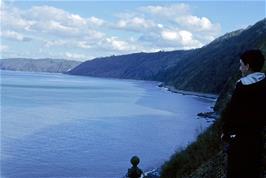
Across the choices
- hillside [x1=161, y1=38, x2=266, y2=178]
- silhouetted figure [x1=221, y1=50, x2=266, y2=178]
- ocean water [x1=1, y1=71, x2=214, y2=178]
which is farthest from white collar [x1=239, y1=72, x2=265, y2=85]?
ocean water [x1=1, y1=71, x2=214, y2=178]

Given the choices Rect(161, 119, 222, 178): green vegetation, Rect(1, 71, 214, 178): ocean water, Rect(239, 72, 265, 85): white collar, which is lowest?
Rect(1, 71, 214, 178): ocean water

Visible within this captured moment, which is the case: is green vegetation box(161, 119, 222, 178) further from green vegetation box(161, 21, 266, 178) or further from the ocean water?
the ocean water

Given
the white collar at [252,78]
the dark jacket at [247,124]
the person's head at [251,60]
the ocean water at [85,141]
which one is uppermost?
the person's head at [251,60]

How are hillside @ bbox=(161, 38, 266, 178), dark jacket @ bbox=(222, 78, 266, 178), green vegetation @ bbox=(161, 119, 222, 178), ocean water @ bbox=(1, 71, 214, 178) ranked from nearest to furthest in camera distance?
dark jacket @ bbox=(222, 78, 266, 178) → hillside @ bbox=(161, 38, 266, 178) → green vegetation @ bbox=(161, 119, 222, 178) → ocean water @ bbox=(1, 71, 214, 178)

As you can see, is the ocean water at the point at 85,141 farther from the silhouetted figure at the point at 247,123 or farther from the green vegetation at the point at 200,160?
the silhouetted figure at the point at 247,123

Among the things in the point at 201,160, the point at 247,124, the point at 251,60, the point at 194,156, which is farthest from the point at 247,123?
the point at 194,156

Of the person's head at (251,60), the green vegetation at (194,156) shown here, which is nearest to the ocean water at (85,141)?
the green vegetation at (194,156)

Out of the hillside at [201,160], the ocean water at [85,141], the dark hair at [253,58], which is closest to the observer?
the dark hair at [253,58]

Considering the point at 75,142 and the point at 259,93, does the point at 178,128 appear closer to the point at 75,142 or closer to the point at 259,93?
the point at 75,142

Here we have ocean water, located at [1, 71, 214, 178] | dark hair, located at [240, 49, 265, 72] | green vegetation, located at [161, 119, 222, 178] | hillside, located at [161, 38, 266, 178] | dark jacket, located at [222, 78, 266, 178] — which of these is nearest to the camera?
dark jacket, located at [222, 78, 266, 178]
